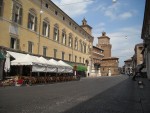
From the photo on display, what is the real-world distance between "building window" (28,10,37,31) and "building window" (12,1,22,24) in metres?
2.39

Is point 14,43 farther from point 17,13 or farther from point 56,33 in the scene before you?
point 56,33

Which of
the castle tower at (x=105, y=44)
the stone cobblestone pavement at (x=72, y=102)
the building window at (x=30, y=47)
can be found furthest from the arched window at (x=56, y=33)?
the castle tower at (x=105, y=44)

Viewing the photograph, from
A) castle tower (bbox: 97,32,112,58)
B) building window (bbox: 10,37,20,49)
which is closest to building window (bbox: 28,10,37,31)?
building window (bbox: 10,37,20,49)

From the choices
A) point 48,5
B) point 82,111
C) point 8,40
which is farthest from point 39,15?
point 82,111

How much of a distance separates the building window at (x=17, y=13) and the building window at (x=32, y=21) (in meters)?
2.39

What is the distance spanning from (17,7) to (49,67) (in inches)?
333

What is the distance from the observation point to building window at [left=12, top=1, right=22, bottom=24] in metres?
23.9

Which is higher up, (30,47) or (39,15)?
(39,15)

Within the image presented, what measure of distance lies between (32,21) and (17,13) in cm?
393

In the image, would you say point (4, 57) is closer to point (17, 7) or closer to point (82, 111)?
point (17, 7)

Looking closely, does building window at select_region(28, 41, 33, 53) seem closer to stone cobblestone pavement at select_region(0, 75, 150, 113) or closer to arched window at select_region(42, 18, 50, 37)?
arched window at select_region(42, 18, 50, 37)

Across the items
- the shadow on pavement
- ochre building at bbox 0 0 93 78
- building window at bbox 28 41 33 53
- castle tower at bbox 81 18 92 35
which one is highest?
castle tower at bbox 81 18 92 35

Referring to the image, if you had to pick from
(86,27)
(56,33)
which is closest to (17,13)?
(56,33)

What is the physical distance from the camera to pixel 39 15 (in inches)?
1192
